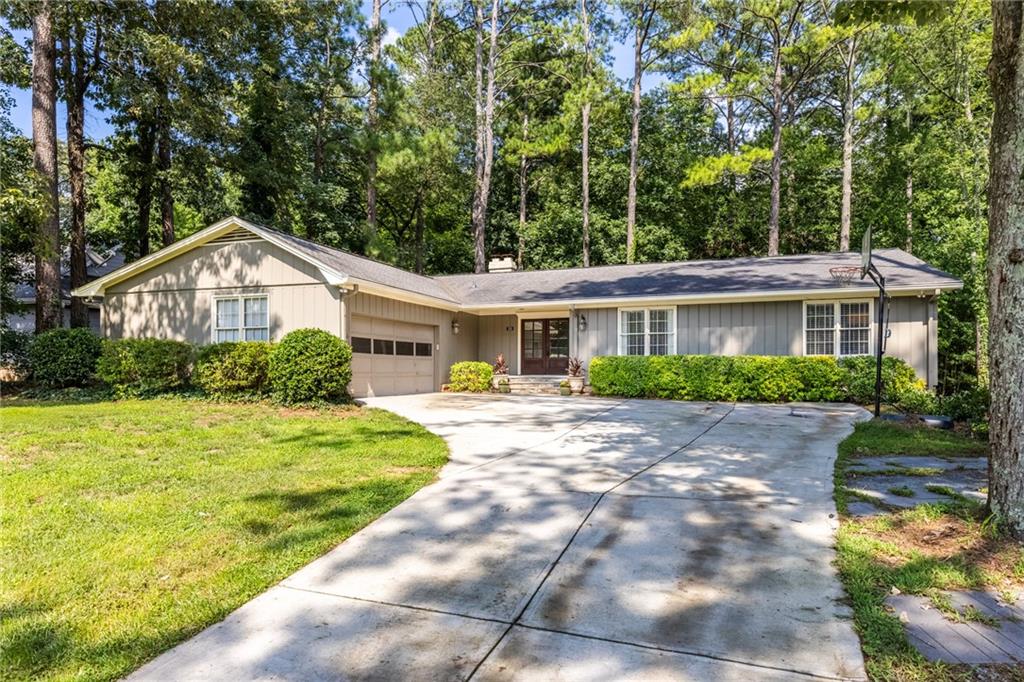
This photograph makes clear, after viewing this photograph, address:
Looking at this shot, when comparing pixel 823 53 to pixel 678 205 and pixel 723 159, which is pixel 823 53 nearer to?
pixel 723 159

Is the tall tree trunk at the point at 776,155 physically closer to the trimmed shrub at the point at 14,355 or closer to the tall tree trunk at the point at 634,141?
the tall tree trunk at the point at 634,141

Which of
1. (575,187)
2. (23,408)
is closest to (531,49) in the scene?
(575,187)

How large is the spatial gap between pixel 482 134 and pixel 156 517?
929 inches

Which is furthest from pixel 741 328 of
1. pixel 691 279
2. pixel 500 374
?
pixel 500 374

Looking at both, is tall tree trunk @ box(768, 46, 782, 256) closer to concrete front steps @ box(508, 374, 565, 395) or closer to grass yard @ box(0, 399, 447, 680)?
concrete front steps @ box(508, 374, 565, 395)

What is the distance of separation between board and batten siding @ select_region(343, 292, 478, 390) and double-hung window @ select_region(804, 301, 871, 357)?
940cm

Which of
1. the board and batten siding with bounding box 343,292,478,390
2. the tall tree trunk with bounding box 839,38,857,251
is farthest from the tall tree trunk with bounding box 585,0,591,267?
the tall tree trunk with bounding box 839,38,857,251

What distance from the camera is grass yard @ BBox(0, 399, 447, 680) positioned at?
273 cm

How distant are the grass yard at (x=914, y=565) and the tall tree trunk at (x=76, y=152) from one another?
19.0m

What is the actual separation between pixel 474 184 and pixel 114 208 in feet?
51.8

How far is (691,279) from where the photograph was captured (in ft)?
50.9

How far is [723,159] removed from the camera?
72.4ft

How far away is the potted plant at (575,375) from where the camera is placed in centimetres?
1467

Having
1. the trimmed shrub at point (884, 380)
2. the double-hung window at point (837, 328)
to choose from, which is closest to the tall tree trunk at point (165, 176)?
the double-hung window at point (837, 328)
